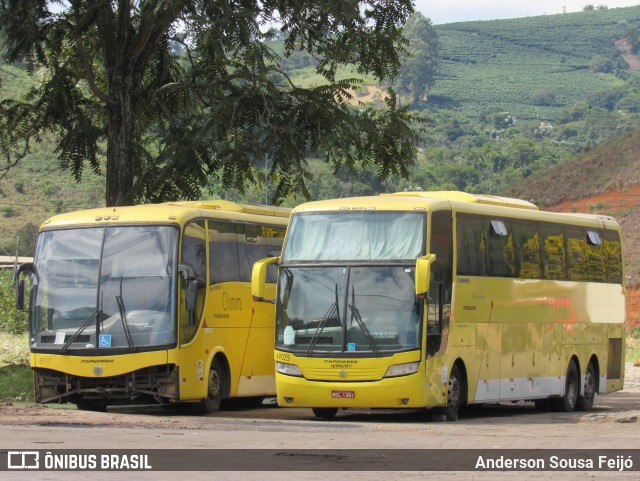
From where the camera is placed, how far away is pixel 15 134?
1099 inches

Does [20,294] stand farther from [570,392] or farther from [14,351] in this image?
[14,351]

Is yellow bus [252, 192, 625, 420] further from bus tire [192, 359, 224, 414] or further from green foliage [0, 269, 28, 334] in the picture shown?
green foliage [0, 269, 28, 334]

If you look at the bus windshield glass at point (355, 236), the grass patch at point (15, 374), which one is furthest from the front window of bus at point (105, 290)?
the grass patch at point (15, 374)

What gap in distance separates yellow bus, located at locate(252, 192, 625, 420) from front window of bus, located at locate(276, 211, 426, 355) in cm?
1

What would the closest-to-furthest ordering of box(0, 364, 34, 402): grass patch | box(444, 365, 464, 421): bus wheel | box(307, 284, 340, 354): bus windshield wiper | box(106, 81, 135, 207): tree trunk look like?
box(307, 284, 340, 354): bus windshield wiper, box(444, 365, 464, 421): bus wheel, box(0, 364, 34, 402): grass patch, box(106, 81, 135, 207): tree trunk

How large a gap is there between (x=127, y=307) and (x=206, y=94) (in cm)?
1009

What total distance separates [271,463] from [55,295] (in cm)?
888

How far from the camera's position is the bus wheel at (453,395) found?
66.7 feet

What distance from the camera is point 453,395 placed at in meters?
20.5

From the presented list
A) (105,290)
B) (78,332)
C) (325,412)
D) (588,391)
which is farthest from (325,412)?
(588,391)

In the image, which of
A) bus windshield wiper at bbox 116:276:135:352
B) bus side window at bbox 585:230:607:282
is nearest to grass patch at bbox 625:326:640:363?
bus side window at bbox 585:230:607:282

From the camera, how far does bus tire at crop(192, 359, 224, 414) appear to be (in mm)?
21297

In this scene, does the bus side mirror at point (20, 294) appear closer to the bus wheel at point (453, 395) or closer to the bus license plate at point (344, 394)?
the bus license plate at point (344, 394)

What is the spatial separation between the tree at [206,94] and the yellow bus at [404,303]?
450 centimetres
